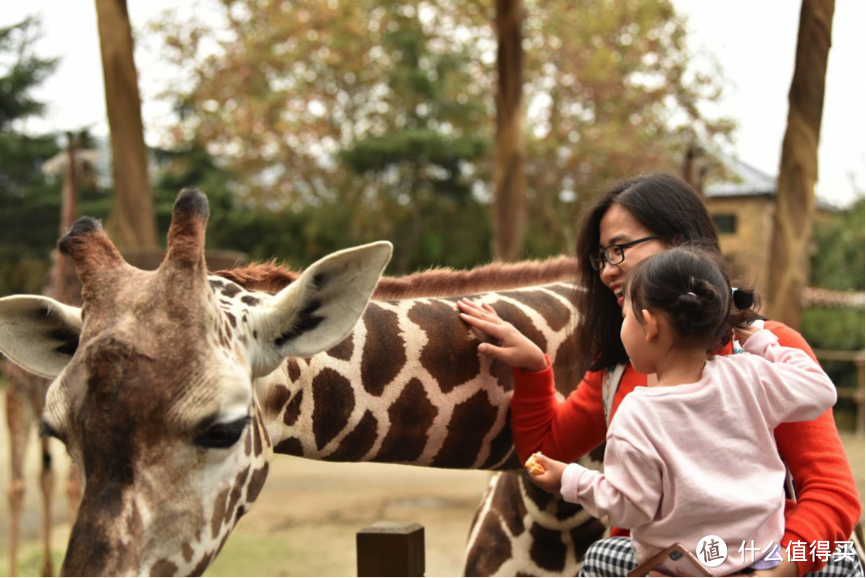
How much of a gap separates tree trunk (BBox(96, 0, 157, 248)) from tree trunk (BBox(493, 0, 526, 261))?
10.4 ft

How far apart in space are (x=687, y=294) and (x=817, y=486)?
0.58 meters

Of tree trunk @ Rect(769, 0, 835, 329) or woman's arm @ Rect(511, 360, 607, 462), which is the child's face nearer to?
woman's arm @ Rect(511, 360, 607, 462)

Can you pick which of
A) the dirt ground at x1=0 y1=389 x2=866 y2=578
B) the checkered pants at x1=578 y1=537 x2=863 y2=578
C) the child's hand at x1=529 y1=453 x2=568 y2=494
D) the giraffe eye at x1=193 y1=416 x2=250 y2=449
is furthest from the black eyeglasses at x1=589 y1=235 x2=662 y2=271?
the dirt ground at x1=0 y1=389 x2=866 y2=578

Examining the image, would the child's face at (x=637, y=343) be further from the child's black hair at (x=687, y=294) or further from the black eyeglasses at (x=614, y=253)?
the black eyeglasses at (x=614, y=253)

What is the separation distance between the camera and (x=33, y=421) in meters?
7.55

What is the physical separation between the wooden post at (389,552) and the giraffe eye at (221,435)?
88 centimetres

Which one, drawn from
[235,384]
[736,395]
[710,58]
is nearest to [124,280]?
[235,384]

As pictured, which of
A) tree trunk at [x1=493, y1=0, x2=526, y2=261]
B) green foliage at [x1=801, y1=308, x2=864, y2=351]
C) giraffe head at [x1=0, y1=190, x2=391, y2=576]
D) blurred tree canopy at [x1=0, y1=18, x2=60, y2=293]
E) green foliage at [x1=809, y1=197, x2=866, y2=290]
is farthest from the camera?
blurred tree canopy at [x1=0, y1=18, x2=60, y2=293]

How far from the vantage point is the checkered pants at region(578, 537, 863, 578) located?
1.91 meters

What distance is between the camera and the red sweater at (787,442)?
191 centimetres

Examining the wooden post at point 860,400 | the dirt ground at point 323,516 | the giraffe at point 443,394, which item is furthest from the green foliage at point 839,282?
the giraffe at point 443,394

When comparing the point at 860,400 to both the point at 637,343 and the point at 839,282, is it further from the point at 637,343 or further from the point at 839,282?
the point at 637,343

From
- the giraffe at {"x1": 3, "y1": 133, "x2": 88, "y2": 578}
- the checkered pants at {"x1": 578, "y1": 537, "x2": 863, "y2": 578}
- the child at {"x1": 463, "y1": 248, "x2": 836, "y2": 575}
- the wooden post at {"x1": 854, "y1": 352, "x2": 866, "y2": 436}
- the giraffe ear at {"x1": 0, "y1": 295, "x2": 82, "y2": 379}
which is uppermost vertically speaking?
the giraffe ear at {"x1": 0, "y1": 295, "x2": 82, "y2": 379}

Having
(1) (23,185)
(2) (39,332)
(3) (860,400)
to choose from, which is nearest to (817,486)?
(2) (39,332)
